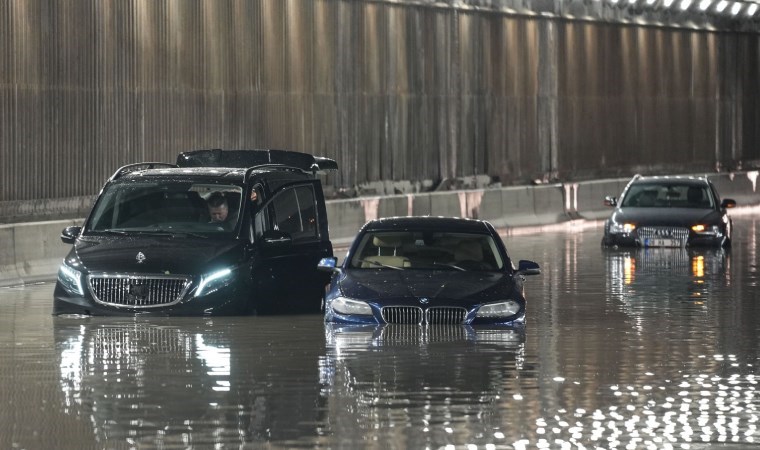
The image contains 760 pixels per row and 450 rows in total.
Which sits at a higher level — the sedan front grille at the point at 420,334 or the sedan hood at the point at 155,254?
the sedan hood at the point at 155,254

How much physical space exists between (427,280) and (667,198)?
1806 centimetres

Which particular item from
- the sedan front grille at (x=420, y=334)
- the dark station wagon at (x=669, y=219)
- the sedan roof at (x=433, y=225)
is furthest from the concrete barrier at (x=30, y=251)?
the dark station wagon at (x=669, y=219)

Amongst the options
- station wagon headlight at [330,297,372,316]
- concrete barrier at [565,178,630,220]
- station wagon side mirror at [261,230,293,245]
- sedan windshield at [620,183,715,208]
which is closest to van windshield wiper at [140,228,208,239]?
station wagon side mirror at [261,230,293,245]

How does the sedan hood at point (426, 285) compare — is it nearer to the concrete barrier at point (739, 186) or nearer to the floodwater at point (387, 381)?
the floodwater at point (387, 381)

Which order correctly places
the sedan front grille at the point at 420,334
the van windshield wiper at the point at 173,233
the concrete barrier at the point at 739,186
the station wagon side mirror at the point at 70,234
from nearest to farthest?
the sedan front grille at the point at 420,334 → the van windshield wiper at the point at 173,233 → the station wagon side mirror at the point at 70,234 → the concrete barrier at the point at 739,186

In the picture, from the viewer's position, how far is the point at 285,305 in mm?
19719

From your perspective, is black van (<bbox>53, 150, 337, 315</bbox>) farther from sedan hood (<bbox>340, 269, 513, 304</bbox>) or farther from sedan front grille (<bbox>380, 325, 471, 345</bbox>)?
sedan front grille (<bbox>380, 325, 471, 345</bbox>)

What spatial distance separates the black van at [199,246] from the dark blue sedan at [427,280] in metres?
1.13

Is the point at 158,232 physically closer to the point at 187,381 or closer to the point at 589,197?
the point at 187,381

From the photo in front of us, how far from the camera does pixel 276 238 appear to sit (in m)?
19.8

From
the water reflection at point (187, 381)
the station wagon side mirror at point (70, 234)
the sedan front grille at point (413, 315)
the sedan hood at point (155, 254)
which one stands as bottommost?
the water reflection at point (187, 381)

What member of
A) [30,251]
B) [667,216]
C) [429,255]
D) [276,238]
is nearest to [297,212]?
[276,238]

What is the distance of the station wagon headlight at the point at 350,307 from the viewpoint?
17172mm

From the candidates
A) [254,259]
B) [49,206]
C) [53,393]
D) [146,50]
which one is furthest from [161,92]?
[53,393]
